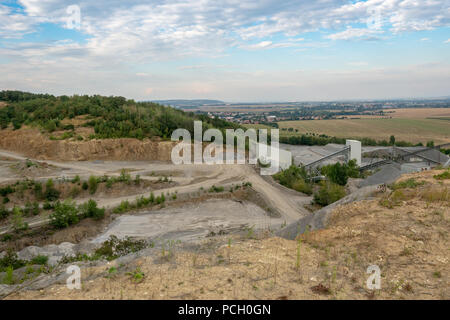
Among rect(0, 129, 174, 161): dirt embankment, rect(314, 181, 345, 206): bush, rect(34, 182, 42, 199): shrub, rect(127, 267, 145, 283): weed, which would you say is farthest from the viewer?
rect(0, 129, 174, 161): dirt embankment

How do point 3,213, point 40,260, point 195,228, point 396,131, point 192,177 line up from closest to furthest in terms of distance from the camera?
point 40,260, point 195,228, point 3,213, point 192,177, point 396,131

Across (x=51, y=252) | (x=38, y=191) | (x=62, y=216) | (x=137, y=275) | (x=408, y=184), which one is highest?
(x=408, y=184)

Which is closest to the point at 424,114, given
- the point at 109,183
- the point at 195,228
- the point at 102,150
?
the point at 102,150

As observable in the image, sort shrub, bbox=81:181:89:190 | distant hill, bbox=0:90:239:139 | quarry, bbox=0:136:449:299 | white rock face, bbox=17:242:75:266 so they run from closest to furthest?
1. quarry, bbox=0:136:449:299
2. white rock face, bbox=17:242:75:266
3. shrub, bbox=81:181:89:190
4. distant hill, bbox=0:90:239:139

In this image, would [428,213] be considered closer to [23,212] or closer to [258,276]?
[258,276]

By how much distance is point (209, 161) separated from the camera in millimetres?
33156

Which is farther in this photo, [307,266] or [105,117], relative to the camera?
[105,117]

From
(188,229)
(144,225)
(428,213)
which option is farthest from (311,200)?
(428,213)

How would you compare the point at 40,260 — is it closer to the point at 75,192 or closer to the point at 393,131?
the point at 75,192

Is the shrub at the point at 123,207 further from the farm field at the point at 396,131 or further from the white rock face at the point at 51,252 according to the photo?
the farm field at the point at 396,131
